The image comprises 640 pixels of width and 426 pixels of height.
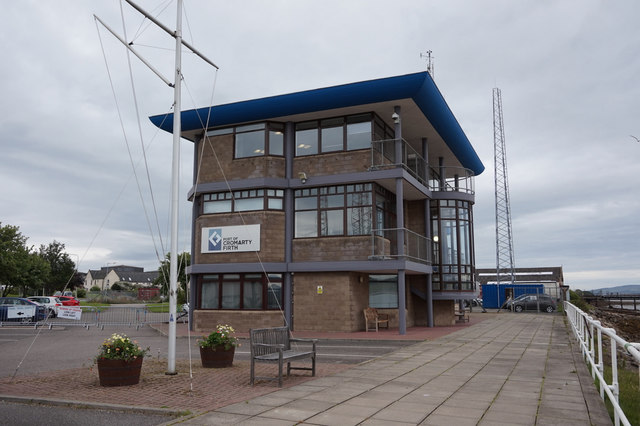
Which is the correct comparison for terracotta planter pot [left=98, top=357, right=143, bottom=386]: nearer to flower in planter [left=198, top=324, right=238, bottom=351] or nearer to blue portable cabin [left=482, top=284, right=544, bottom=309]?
flower in planter [left=198, top=324, right=238, bottom=351]

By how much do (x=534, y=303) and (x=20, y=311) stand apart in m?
33.0

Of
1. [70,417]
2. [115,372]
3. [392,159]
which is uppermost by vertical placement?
[392,159]

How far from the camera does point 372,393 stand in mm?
7934

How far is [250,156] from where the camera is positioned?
21969mm

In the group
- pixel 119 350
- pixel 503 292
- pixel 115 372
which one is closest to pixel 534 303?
pixel 503 292

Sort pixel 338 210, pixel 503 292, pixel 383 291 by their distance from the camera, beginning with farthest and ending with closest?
pixel 503 292 → pixel 383 291 → pixel 338 210

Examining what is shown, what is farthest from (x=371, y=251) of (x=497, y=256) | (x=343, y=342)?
(x=497, y=256)

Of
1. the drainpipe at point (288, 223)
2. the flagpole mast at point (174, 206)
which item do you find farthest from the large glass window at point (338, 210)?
the flagpole mast at point (174, 206)

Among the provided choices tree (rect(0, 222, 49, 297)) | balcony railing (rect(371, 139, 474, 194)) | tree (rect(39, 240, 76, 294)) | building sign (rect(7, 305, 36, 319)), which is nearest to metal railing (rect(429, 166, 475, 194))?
balcony railing (rect(371, 139, 474, 194))

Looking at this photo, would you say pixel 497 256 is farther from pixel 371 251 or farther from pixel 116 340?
pixel 116 340

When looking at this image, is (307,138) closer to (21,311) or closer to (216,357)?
(216,357)

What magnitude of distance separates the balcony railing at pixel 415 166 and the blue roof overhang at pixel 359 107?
109 cm

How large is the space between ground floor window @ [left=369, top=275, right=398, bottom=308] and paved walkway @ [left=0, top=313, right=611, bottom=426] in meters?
9.95

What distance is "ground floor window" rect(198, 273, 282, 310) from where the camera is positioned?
2092 cm
